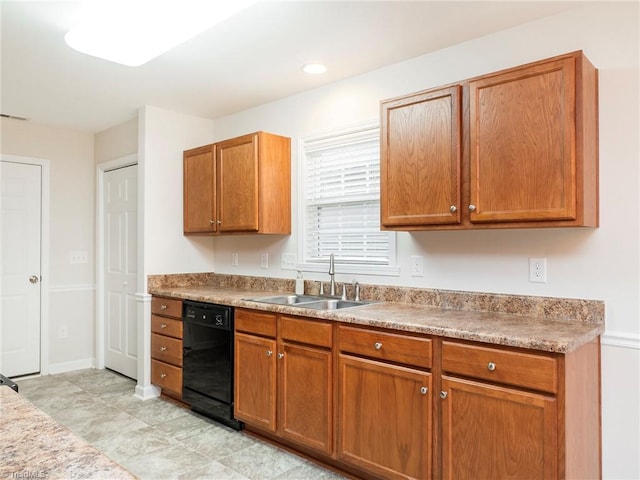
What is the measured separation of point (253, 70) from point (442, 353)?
217 cm

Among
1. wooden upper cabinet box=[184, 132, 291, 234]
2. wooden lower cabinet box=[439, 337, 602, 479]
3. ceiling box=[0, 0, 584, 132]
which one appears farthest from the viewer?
wooden upper cabinet box=[184, 132, 291, 234]

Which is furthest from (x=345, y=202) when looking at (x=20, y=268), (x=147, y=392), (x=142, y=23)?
(x=20, y=268)

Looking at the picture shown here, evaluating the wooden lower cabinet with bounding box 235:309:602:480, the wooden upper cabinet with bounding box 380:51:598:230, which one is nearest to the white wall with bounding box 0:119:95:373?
the wooden lower cabinet with bounding box 235:309:602:480

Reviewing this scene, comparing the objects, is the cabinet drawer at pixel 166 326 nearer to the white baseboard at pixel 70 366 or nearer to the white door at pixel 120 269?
the white door at pixel 120 269

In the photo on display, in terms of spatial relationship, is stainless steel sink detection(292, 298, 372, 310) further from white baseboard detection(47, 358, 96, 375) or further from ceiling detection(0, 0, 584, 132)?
white baseboard detection(47, 358, 96, 375)

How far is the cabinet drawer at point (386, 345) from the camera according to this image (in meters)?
2.10

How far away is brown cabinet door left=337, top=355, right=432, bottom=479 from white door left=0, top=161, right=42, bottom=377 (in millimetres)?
3501

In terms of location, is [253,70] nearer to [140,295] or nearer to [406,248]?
[406,248]

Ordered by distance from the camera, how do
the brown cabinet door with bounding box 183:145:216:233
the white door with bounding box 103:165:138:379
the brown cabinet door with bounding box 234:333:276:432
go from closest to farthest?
the brown cabinet door with bounding box 234:333:276:432 → the brown cabinet door with bounding box 183:145:216:233 → the white door with bounding box 103:165:138:379

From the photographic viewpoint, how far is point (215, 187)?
373cm

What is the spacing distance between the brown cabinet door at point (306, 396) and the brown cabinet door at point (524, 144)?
115 centimetres

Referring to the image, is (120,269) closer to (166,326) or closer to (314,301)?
(166,326)

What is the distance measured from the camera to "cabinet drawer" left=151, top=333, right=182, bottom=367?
3549 millimetres

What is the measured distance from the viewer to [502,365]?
185 cm
